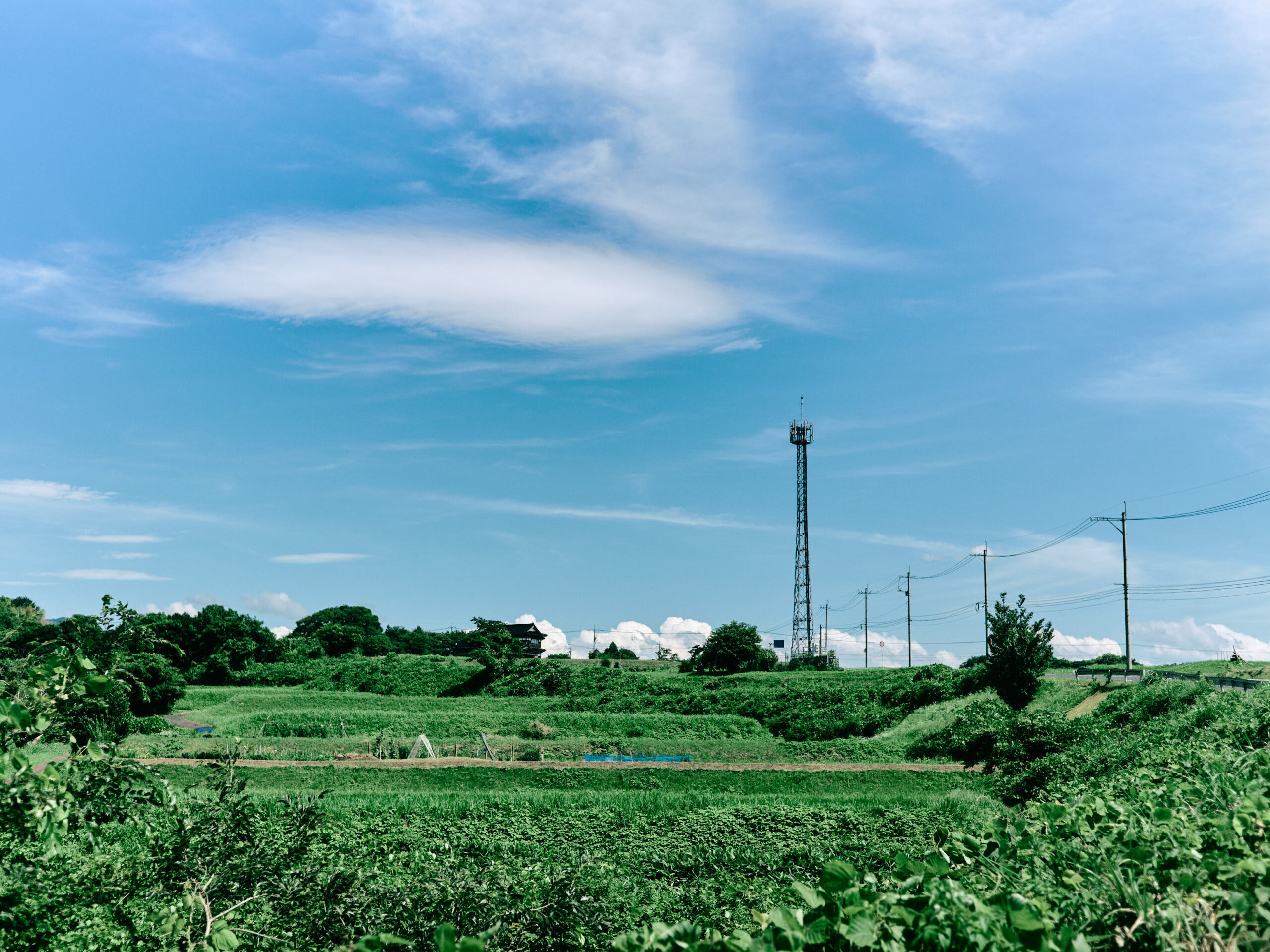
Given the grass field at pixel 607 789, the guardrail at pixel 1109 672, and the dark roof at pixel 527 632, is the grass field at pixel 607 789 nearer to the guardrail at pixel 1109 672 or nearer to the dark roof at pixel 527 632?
the guardrail at pixel 1109 672

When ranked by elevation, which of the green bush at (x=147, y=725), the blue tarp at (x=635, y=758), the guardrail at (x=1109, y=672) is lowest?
the blue tarp at (x=635, y=758)

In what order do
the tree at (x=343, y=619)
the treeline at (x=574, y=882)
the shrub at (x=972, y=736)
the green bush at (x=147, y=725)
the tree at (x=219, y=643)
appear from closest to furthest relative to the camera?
the treeline at (x=574, y=882)
the shrub at (x=972, y=736)
the green bush at (x=147, y=725)
the tree at (x=219, y=643)
the tree at (x=343, y=619)

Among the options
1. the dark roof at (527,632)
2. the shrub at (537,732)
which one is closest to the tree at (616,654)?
the dark roof at (527,632)

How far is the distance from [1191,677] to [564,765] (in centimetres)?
2297

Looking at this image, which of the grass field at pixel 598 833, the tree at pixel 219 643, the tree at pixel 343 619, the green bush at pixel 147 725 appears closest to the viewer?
the grass field at pixel 598 833

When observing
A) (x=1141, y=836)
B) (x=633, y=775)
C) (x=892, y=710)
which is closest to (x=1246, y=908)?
(x=1141, y=836)

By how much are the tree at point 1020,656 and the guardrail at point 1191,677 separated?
8.69 feet

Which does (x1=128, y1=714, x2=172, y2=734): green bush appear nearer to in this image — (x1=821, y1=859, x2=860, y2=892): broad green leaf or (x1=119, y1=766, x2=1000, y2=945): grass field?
(x1=119, y1=766, x2=1000, y2=945): grass field

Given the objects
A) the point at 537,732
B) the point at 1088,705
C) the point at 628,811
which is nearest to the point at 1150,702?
the point at 1088,705

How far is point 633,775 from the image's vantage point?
23797mm

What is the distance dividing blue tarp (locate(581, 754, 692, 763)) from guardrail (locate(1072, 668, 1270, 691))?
52.5ft

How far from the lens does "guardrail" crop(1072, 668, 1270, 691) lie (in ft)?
81.3

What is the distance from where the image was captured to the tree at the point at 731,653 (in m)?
54.2

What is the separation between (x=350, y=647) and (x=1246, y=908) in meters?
72.8
